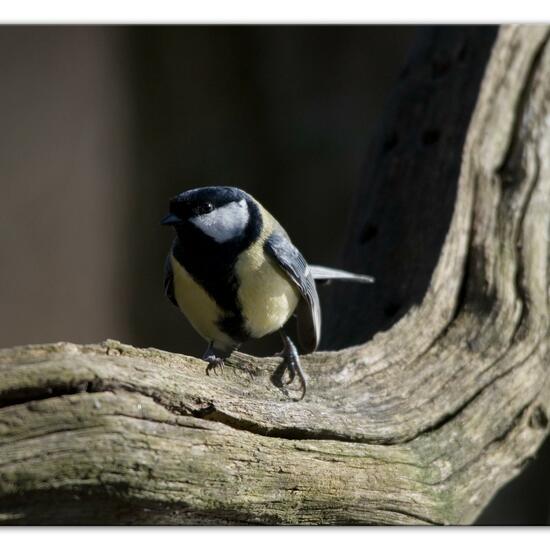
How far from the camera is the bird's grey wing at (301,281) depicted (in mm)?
1561

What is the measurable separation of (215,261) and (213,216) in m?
0.08

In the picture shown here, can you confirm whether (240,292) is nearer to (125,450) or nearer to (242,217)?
(242,217)

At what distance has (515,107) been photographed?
2.03 m

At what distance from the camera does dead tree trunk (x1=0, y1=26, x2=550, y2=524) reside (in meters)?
1.11

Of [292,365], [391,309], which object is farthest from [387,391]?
[391,309]

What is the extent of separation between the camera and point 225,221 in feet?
4.93

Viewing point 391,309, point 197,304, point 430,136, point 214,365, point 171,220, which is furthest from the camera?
point 430,136

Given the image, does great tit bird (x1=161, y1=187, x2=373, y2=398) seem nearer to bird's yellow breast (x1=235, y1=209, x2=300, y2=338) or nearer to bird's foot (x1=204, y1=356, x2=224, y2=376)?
bird's yellow breast (x1=235, y1=209, x2=300, y2=338)

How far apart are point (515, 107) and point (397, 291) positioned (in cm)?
57

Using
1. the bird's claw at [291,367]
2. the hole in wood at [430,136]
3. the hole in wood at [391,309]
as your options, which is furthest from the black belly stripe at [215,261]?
the hole in wood at [430,136]

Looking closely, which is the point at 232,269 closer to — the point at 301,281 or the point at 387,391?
the point at 301,281

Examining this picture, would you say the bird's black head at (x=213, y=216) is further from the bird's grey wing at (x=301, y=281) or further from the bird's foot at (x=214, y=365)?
the bird's foot at (x=214, y=365)
